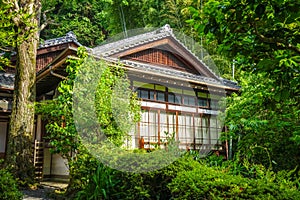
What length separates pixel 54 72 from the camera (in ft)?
28.5

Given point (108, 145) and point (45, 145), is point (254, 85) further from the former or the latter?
point (45, 145)

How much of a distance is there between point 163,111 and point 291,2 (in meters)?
8.26

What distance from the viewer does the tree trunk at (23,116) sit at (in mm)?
7781

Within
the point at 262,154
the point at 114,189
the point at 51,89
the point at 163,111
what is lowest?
the point at 114,189

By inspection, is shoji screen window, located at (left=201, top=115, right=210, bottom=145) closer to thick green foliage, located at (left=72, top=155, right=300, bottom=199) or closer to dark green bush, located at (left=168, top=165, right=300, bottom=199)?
thick green foliage, located at (left=72, top=155, right=300, bottom=199)

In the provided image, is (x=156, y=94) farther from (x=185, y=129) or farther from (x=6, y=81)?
(x=6, y=81)

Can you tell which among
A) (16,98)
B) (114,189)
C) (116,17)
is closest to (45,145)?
(16,98)

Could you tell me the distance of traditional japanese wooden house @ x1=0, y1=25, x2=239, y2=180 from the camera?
9570mm

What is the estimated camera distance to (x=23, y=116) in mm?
7980

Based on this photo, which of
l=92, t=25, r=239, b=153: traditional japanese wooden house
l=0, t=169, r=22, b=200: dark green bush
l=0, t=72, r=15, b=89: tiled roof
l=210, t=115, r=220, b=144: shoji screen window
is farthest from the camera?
l=210, t=115, r=220, b=144: shoji screen window

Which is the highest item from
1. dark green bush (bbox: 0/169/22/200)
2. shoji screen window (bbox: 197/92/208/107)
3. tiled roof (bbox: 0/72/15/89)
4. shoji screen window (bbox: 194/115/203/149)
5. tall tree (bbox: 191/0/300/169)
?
tiled roof (bbox: 0/72/15/89)

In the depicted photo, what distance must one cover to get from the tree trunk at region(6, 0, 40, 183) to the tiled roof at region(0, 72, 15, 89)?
275cm

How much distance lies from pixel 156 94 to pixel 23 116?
427 cm

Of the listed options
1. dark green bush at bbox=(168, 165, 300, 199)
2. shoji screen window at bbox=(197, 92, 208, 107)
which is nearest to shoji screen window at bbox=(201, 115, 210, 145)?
shoji screen window at bbox=(197, 92, 208, 107)
